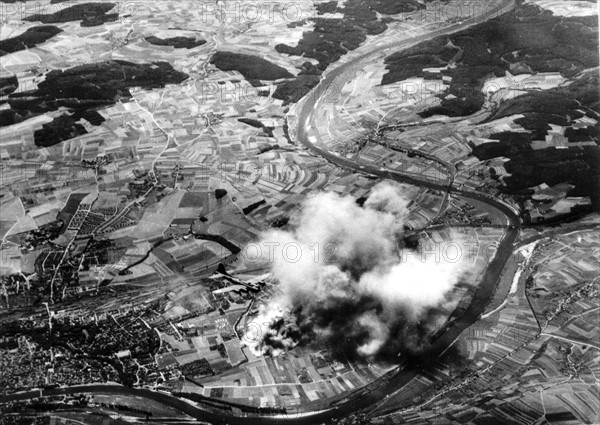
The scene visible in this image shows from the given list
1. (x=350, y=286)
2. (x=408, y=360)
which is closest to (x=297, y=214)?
(x=350, y=286)

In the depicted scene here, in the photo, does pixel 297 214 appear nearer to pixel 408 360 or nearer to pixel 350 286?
pixel 350 286

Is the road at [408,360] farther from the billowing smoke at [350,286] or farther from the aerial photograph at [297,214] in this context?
the billowing smoke at [350,286]

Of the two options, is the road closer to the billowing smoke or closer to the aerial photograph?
the aerial photograph

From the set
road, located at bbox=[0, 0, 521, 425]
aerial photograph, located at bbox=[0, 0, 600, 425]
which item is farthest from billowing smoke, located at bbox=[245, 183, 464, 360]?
road, located at bbox=[0, 0, 521, 425]

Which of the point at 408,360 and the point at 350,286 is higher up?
the point at 350,286

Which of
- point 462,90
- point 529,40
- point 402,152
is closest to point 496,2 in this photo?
point 529,40

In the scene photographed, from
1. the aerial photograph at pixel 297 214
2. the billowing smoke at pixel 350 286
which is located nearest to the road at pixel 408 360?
the aerial photograph at pixel 297 214
